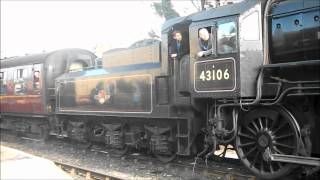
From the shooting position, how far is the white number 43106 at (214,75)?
29.3 ft

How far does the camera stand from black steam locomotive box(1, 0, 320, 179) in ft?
26.6

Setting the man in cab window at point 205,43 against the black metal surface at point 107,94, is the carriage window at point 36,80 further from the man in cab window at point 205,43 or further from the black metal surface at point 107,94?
the man in cab window at point 205,43

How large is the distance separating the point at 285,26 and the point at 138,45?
4.66 m

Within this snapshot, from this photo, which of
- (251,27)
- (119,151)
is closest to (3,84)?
(119,151)

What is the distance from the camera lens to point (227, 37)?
9000 millimetres

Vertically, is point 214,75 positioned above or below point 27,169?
above

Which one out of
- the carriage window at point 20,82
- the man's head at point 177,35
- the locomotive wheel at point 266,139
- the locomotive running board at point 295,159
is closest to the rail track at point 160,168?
the locomotive wheel at point 266,139

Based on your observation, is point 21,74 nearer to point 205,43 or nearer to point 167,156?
point 167,156

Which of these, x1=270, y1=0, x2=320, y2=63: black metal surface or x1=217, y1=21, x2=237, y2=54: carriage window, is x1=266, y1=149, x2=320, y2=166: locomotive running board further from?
x1=217, y1=21, x2=237, y2=54: carriage window

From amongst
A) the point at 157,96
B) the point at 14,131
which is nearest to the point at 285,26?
the point at 157,96

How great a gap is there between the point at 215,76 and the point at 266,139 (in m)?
1.54

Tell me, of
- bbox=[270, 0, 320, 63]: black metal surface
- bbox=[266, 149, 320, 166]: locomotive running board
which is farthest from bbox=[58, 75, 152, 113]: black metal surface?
bbox=[266, 149, 320, 166]: locomotive running board

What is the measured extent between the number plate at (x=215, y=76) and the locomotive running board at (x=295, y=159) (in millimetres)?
1454

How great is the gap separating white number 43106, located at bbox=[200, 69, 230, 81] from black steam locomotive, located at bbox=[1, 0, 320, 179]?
0.02 metres
